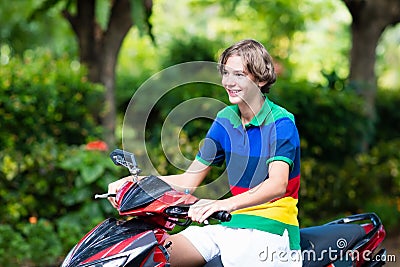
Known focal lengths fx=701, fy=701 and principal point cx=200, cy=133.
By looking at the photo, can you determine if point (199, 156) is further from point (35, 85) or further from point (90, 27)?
point (90, 27)

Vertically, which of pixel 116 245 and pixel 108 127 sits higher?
pixel 116 245

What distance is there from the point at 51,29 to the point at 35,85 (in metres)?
5.71

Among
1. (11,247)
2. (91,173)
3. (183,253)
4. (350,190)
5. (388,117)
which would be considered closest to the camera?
(183,253)

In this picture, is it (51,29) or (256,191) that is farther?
(51,29)

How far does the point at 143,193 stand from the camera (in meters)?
2.70

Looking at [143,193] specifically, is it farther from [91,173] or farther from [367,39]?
[367,39]

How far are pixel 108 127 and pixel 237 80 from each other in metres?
4.76

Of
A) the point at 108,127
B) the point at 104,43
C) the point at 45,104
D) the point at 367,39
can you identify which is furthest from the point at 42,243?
the point at 367,39

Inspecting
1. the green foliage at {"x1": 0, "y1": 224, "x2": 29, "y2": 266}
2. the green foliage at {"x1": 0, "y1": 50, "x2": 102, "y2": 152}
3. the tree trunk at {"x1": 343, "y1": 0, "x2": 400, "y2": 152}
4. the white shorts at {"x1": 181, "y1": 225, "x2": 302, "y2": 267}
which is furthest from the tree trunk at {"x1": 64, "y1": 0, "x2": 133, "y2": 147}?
the white shorts at {"x1": 181, "y1": 225, "x2": 302, "y2": 267}

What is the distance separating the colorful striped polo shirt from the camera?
2.93m

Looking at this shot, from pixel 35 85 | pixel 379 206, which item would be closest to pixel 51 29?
pixel 35 85

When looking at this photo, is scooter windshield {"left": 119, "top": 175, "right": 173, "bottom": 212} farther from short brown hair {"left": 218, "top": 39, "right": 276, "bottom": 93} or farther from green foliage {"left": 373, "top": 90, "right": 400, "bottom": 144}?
green foliage {"left": 373, "top": 90, "right": 400, "bottom": 144}

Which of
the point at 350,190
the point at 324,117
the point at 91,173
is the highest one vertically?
the point at 91,173

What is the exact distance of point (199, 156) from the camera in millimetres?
3258
